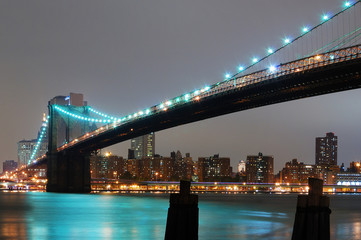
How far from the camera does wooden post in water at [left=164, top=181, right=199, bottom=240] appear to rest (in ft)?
42.7

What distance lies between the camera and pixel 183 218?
13070 millimetres

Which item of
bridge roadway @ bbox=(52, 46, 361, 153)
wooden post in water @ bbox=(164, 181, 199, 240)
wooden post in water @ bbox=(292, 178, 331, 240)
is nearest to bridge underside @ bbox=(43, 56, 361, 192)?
bridge roadway @ bbox=(52, 46, 361, 153)

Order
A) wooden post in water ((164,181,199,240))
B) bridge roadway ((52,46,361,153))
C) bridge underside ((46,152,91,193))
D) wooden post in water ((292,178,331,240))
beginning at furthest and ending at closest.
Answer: bridge underside ((46,152,91,193)) → bridge roadway ((52,46,361,153)) → wooden post in water ((164,181,199,240)) → wooden post in water ((292,178,331,240))

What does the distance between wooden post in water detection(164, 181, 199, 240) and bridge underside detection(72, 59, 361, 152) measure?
31.6 metres

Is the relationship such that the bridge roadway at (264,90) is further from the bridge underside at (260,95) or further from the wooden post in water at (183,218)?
the wooden post in water at (183,218)

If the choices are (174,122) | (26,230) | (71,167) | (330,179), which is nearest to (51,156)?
(71,167)

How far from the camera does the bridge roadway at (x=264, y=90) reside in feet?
147

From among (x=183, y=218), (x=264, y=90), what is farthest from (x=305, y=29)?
(x=183, y=218)

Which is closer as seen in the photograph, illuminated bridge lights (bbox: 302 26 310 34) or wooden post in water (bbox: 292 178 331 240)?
wooden post in water (bbox: 292 178 331 240)

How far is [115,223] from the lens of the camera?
35562 mm

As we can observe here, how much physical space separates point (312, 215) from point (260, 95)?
1720 inches

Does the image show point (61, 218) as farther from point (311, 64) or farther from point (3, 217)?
point (311, 64)

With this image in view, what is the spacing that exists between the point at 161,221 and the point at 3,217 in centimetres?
1135

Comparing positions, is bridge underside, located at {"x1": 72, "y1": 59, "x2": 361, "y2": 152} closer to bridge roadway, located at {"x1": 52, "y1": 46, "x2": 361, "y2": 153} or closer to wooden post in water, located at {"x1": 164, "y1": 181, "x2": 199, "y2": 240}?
bridge roadway, located at {"x1": 52, "y1": 46, "x2": 361, "y2": 153}
